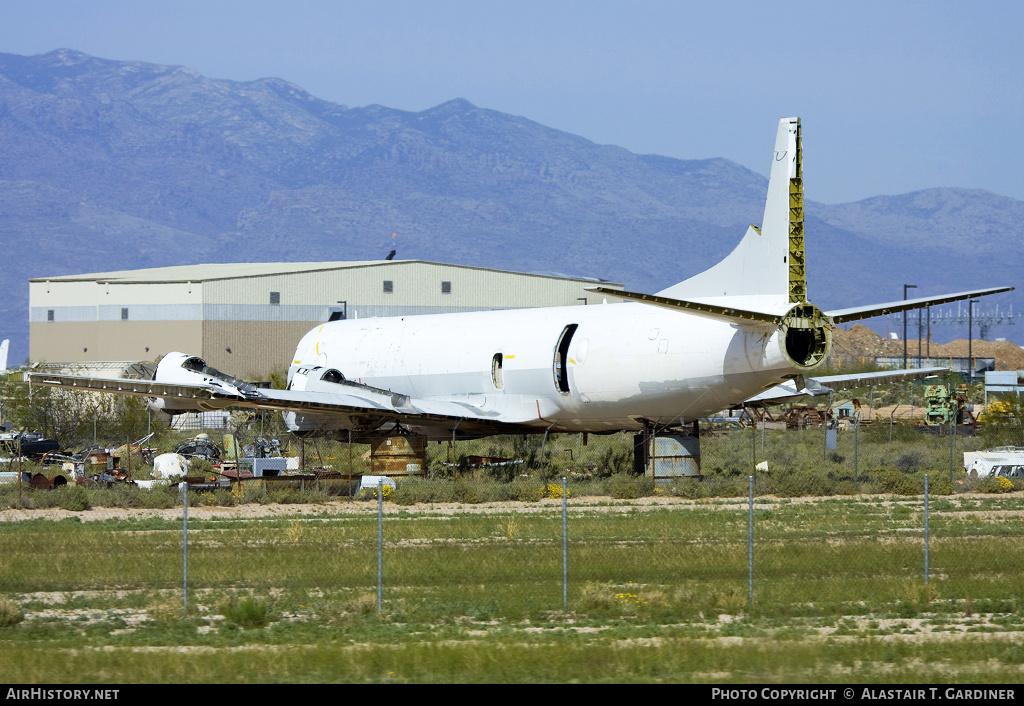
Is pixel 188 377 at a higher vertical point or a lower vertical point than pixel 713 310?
lower

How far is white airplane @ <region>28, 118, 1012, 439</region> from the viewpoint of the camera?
92.0ft

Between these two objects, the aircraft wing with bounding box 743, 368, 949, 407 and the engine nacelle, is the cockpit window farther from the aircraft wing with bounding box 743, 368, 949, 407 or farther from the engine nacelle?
the aircraft wing with bounding box 743, 368, 949, 407

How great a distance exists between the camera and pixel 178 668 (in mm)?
13258

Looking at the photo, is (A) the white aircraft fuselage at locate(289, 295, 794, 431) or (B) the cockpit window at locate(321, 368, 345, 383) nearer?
(A) the white aircraft fuselage at locate(289, 295, 794, 431)

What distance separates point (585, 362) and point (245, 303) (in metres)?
53.5

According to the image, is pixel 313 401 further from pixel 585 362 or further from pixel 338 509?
pixel 585 362

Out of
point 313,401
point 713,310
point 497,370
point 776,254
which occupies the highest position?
point 776,254

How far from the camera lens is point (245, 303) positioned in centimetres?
8325

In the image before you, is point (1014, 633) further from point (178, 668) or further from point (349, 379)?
point (349, 379)

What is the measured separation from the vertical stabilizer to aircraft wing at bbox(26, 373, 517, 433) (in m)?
7.35

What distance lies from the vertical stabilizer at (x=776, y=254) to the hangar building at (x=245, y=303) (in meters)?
50.5

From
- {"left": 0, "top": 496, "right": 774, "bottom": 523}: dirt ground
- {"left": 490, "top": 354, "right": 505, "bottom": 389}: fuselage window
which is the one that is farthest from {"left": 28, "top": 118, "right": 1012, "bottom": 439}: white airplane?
{"left": 0, "top": 496, "right": 774, "bottom": 523}: dirt ground

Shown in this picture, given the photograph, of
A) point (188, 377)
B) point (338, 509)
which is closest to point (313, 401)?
point (188, 377)

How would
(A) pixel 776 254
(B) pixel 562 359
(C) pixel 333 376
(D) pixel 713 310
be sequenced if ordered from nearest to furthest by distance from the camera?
(D) pixel 713 310 → (A) pixel 776 254 → (B) pixel 562 359 → (C) pixel 333 376
